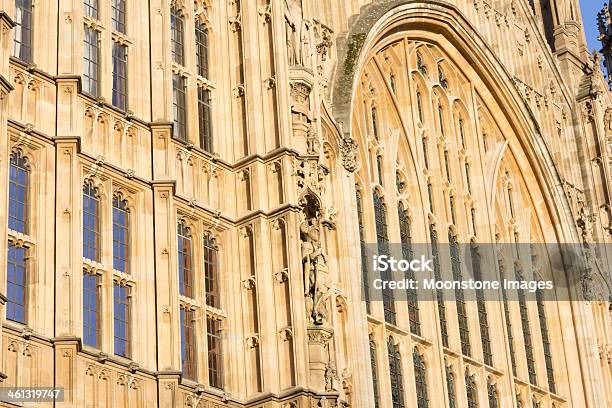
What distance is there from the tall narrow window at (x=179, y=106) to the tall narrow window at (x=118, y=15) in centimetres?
153

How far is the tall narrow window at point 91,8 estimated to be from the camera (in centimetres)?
2736

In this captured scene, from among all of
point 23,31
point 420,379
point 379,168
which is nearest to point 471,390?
point 420,379

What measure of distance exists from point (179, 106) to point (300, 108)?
8.50ft

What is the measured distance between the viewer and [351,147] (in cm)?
3266

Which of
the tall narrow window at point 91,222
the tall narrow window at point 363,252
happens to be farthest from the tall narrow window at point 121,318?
the tall narrow window at point 363,252

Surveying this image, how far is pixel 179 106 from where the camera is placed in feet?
94.4

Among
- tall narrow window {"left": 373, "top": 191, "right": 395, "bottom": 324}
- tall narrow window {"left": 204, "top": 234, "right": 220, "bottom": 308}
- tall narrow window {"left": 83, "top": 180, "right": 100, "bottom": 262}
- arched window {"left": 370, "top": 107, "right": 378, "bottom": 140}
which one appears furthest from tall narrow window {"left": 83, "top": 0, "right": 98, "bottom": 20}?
arched window {"left": 370, "top": 107, "right": 378, "bottom": 140}

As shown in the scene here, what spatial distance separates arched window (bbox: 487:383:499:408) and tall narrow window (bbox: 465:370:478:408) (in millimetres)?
560

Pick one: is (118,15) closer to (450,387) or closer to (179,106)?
(179,106)

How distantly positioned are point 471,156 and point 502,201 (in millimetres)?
1801

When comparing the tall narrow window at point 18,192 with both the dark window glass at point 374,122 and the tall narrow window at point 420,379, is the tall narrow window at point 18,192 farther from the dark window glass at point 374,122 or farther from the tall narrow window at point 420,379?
the dark window glass at point 374,122

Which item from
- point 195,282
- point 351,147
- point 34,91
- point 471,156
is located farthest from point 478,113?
point 34,91

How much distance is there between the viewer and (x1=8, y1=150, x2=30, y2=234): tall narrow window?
78.5 ft

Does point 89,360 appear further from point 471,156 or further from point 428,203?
point 471,156
